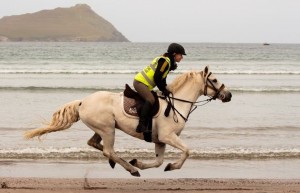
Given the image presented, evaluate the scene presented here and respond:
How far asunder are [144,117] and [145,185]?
1.32m

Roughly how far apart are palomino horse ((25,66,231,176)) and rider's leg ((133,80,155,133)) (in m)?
0.16

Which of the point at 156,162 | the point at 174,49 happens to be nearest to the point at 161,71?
the point at 174,49

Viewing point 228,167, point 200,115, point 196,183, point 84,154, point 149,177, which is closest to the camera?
point 196,183

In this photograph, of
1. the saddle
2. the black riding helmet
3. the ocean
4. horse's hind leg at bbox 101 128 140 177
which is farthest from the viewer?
the ocean

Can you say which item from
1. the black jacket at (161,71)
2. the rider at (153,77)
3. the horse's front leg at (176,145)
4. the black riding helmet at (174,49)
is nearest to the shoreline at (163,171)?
the horse's front leg at (176,145)

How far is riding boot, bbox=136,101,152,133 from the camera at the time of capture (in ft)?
33.0

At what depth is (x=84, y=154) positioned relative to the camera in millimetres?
14086

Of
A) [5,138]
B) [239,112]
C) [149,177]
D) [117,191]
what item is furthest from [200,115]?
[117,191]

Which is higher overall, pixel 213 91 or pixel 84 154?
pixel 213 91

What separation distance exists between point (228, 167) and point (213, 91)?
112 inches

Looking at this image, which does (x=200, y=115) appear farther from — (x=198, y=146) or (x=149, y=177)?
(x=149, y=177)

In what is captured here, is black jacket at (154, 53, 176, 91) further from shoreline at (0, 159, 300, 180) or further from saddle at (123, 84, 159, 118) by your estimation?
shoreline at (0, 159, 300, 180)

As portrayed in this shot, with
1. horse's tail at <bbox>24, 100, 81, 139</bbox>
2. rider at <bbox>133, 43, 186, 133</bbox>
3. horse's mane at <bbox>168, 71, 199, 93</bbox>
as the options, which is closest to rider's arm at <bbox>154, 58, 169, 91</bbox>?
rider at <bbox>133, 43, 186, 133</bbox>

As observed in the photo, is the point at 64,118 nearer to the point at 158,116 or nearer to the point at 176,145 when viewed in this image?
the point at 158,116
